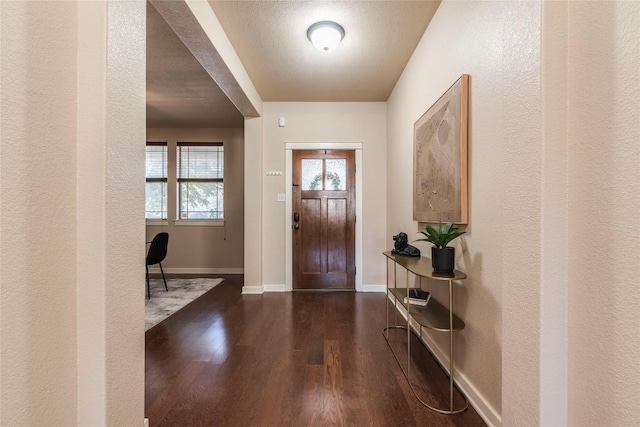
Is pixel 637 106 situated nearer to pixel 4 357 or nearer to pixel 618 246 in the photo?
pixel 618 246

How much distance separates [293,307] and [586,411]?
257 cm

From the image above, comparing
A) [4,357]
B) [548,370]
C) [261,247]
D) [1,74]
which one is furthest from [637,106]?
[261,247]

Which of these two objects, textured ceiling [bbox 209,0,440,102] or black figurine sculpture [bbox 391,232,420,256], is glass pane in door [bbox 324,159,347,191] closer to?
textured ceiling [bbox 209,0,440,102]

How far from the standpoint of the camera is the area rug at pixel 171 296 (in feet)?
9.52

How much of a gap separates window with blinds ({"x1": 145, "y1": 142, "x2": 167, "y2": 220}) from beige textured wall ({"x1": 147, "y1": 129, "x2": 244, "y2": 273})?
0.12m

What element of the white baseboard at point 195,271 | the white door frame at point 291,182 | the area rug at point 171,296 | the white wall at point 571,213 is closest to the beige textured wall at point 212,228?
the white baseboard at point 195,271

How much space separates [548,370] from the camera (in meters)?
0.93

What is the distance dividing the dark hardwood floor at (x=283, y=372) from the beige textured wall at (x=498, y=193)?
43cm

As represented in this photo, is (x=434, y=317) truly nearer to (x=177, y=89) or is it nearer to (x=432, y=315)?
(x=432, y=315)

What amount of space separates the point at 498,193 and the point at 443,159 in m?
0.59

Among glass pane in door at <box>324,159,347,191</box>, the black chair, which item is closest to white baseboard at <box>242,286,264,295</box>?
the black chair

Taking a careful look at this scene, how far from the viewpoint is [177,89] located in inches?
133

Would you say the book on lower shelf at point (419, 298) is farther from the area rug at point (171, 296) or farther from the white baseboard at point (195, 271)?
the white baseboard at point (195, 271)

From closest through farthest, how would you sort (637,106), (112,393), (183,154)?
1. (637,106)
2. (112,393)
3. (183,154)
